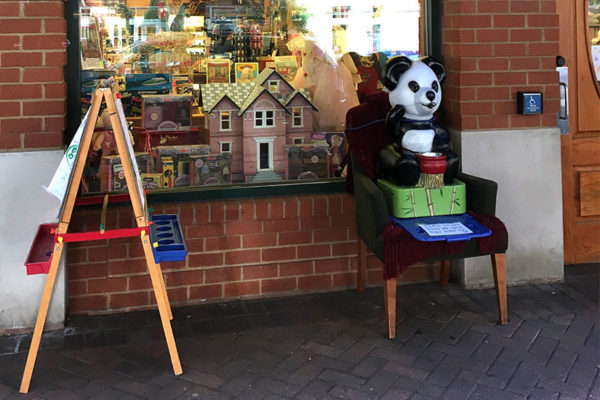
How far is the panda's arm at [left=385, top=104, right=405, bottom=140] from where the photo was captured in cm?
444

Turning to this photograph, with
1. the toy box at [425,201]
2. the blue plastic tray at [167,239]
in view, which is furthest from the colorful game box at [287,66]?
the blue plastic tray at [167,239]

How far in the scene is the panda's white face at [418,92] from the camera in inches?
171

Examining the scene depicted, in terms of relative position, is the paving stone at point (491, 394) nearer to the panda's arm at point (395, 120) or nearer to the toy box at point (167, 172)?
the panda's arm at point (395, 120)

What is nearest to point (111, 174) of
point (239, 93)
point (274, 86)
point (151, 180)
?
point (151, 180)

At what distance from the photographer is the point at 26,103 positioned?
430 centimetres

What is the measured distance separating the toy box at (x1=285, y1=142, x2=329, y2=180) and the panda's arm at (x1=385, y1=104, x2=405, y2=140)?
30.7 inches

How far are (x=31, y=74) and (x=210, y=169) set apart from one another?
4.31ft

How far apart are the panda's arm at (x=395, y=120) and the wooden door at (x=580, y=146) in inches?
65.6

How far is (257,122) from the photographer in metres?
5.07

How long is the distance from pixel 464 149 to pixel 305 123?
113cm

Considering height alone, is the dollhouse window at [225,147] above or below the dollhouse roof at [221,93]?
below

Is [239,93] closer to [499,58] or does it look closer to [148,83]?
[148,83]

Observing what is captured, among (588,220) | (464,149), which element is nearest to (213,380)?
(464,149)

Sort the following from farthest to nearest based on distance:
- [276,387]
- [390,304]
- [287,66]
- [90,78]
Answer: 1. [287,66]
2. [90,78]
3. [390,304]
4. [276,387]
